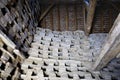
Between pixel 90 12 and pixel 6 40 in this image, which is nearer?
pixel 6 40

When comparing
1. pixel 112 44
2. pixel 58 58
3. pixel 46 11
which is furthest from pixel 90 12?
pixel 112 44

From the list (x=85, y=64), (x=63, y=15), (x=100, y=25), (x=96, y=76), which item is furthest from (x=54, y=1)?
(x=96, y=76)

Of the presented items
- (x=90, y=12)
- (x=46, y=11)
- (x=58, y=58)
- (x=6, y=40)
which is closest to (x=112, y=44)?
(x=6, y=40)

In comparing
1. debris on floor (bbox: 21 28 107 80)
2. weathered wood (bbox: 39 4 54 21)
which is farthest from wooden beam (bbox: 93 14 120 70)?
weathered wood (bbox: 39 4 54 21)

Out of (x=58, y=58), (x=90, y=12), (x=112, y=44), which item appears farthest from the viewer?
(x=90, y=12)

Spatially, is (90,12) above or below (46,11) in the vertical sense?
above

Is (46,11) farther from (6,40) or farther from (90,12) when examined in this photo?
(6,40)

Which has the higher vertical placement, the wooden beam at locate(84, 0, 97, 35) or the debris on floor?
the wooden beam at locate(84, 0, 97, 35)

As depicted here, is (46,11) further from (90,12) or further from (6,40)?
(6,40)

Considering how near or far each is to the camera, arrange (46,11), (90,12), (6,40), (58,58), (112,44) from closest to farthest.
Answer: (112,44) < (6,40) < (58,58) < (90,12) < (46,11)

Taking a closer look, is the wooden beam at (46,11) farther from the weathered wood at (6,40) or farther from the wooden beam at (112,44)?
the wooden beam at (112,44)

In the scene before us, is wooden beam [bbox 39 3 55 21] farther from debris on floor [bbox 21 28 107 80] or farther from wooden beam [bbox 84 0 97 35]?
wooden beam [bbox 84 0 97 35]

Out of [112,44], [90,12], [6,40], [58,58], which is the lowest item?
[58,58]

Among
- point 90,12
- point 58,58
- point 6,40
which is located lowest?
point 58,58
